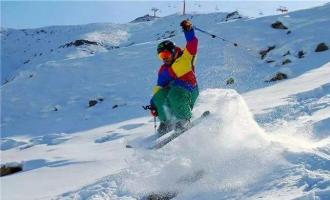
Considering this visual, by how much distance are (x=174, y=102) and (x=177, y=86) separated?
273 mm

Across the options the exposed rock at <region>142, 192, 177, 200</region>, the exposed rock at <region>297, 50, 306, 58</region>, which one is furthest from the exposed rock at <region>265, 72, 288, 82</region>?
the exposed rock at <region>142, 192, 177, 200</region>

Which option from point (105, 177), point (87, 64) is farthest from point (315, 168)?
point (87, 64)

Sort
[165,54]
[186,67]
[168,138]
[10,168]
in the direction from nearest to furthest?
[168,138] < [186,67] < [165,54] < [10,168]

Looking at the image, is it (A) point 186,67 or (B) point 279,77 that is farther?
(B) point 279,77

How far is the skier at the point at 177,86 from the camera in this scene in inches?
318

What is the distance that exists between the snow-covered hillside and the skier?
315 mm

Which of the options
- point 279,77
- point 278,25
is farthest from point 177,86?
point 278,25

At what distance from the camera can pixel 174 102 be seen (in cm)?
811

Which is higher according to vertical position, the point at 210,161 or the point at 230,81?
the point at 210,161

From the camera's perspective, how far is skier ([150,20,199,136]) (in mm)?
8078

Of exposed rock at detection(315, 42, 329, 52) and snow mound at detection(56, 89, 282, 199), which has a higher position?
exposed rock at detection(315, 42, 329, 52)

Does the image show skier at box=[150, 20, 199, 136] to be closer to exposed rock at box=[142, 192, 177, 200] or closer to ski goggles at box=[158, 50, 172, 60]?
ski goggles at box=[158, 50, 172, 60]

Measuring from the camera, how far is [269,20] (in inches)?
941

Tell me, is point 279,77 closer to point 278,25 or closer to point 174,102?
point 278,25
